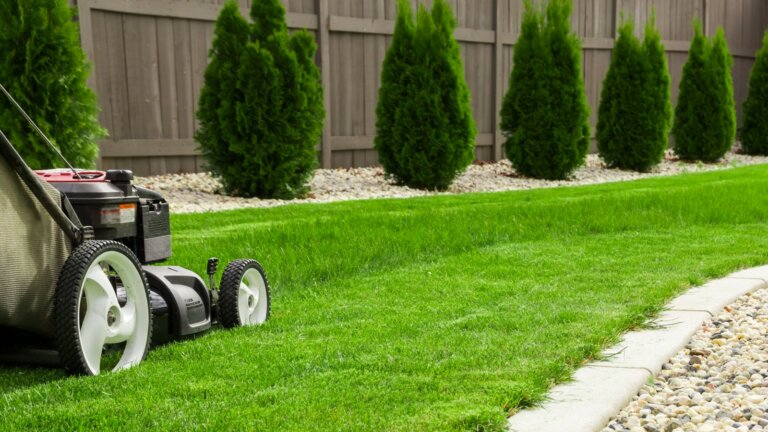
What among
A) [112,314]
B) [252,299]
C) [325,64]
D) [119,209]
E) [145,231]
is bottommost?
[252,299]

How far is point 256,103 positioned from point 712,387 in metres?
6.51

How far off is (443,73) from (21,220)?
8.40 m

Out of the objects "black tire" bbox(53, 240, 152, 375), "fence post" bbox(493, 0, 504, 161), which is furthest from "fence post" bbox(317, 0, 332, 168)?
"black tire" bbox(53, 240, 152, 375)

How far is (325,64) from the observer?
11453 mm

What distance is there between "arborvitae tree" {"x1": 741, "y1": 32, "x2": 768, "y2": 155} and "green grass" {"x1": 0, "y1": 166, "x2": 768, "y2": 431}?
32.4ft

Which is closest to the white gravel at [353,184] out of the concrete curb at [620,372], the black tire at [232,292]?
the black tire at [232,292]

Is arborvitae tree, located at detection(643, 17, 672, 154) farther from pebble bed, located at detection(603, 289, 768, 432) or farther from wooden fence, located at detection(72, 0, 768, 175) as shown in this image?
pebble bed, located at detection(603, 289, 768, 432)

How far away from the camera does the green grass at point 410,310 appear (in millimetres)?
2703

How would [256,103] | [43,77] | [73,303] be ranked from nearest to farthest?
[73,303]
[43,77]
[256,103]

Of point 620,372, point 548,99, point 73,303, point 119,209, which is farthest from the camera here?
point 548,99

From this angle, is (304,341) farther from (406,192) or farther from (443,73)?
(443,73)

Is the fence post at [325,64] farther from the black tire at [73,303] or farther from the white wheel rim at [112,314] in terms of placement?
the black tire at [73,303]

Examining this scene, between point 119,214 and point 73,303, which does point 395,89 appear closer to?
point 119,214

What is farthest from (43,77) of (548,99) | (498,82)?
(498,82)
